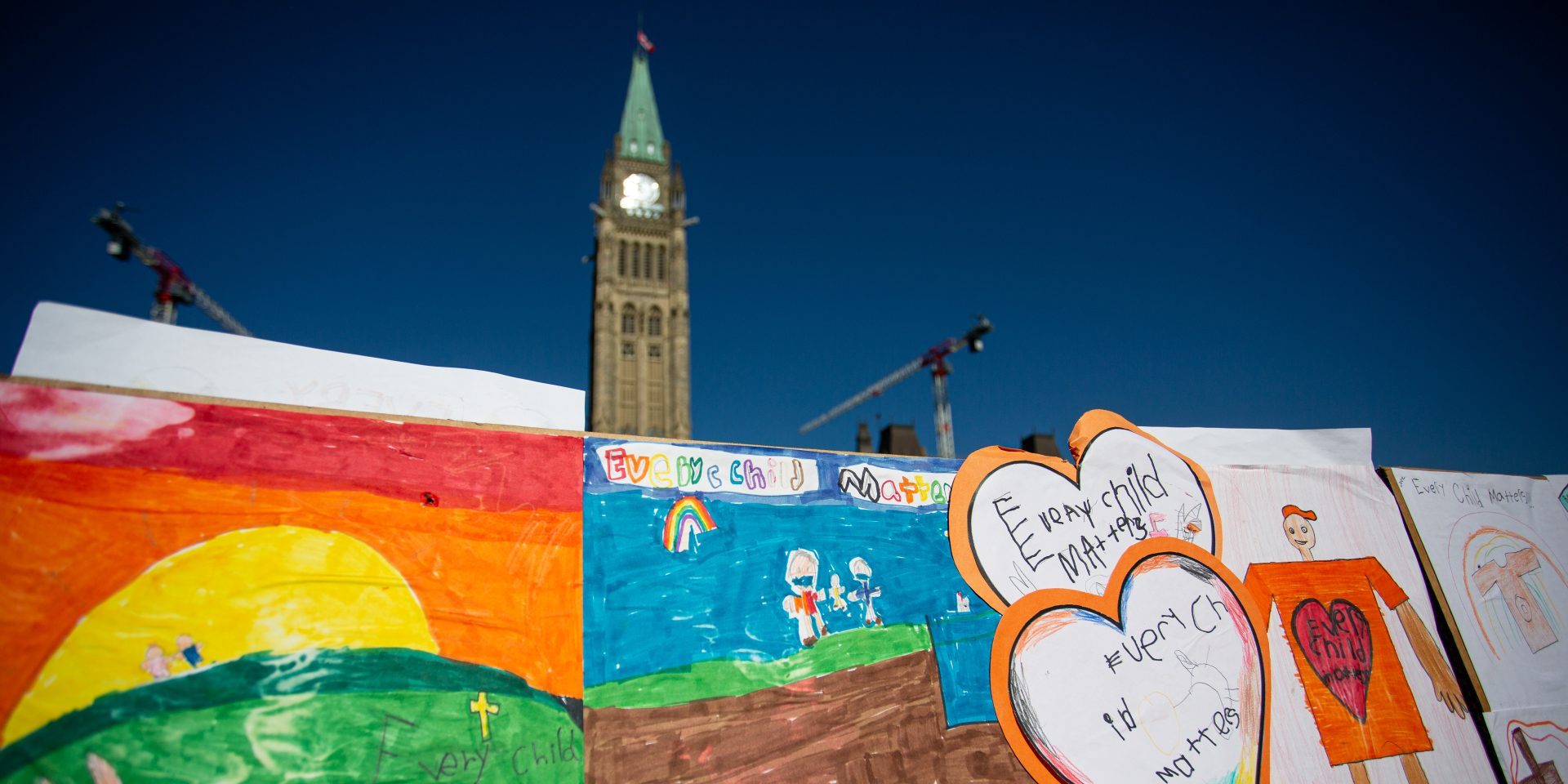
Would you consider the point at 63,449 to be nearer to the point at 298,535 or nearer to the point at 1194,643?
the point at 298,535

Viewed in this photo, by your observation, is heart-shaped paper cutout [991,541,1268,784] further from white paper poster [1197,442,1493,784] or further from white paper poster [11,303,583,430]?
white paper poster [11,303,583,430]

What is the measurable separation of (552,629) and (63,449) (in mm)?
2521

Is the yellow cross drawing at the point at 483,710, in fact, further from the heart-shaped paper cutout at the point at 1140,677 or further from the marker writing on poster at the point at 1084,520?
the marker writing on poster at the point at 1084,520

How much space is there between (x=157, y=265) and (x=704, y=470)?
62.4 m

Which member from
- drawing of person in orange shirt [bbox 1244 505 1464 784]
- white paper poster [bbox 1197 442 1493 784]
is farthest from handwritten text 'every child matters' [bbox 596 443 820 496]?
drawing of person in orange shirt [bbox 1244 505 1464 784]

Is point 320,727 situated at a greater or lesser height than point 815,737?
greater

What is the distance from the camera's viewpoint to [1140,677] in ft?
19.0

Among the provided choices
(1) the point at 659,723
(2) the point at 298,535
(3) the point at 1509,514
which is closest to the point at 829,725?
(1) the point at 659,723

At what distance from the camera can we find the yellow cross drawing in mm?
3809

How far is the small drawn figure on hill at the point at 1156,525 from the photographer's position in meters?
6.45

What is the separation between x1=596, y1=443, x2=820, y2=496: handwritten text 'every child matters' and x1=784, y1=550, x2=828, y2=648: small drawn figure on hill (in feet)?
1.71

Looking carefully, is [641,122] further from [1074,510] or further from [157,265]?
[1074,510]

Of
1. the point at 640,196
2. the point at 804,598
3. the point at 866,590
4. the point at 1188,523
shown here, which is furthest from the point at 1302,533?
the point at 640,196

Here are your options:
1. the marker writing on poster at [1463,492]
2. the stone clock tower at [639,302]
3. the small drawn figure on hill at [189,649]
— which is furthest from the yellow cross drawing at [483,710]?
the stone clock tower at [639,302]
